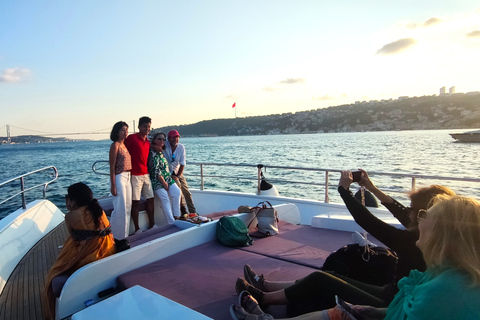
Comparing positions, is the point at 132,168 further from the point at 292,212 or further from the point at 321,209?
the point at 321,209

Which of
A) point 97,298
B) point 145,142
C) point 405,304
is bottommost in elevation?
point 97,298

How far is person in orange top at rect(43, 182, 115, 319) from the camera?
2.52 meters

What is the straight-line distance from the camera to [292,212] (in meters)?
4.55

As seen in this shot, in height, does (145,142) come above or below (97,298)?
above

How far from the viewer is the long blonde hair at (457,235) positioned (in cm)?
100

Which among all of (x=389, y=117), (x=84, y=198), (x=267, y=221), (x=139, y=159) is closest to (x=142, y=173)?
(x=139, y=159)

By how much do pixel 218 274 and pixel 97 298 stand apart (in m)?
0.95

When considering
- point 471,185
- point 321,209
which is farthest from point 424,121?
point 321,209

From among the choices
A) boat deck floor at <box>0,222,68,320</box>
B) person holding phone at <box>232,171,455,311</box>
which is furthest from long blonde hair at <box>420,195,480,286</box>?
boat deck floor at <box>0,222,68,320</box>

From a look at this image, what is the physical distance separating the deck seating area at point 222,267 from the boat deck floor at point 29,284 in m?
0.83

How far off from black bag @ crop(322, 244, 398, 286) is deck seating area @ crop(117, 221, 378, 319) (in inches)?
14.8

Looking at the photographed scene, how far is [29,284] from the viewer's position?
3078 mm

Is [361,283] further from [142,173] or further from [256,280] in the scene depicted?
[142,173]

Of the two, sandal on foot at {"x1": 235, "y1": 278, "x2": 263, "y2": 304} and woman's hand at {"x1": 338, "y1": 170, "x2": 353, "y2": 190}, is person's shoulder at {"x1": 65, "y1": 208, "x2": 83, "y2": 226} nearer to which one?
sandal on foot at {"x1": 235, "y1": 278, "x2": 263, "y2": 304}
